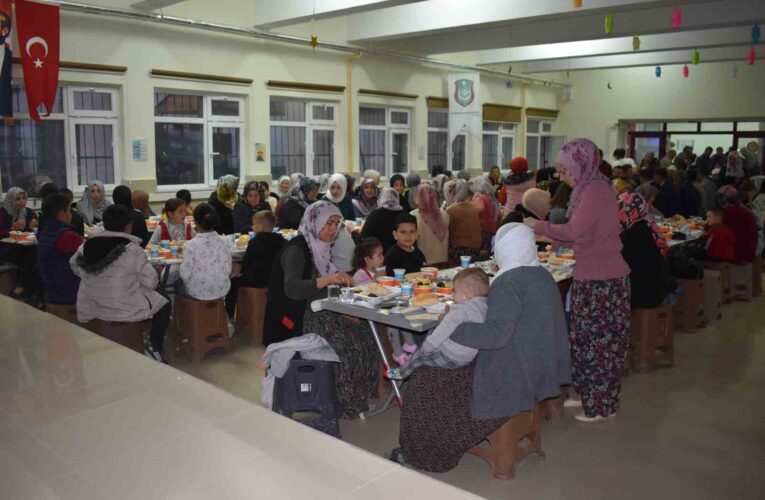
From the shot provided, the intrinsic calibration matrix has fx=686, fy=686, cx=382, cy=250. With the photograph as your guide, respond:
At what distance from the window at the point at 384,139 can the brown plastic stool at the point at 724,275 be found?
6.37 metres

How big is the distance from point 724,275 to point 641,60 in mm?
7528

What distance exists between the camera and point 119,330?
4660 mm

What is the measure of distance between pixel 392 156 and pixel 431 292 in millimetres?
8888

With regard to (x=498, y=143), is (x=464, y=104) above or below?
above

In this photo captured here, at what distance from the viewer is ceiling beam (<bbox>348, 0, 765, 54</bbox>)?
29.5 ft

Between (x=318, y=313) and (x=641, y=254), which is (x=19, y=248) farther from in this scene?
(x=641, y=254)

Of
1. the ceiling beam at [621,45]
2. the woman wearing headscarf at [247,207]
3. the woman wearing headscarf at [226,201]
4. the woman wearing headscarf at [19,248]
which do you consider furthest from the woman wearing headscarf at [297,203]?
the ceiling beam at [621,45]

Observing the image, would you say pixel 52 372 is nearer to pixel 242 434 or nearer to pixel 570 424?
pixel 242 434

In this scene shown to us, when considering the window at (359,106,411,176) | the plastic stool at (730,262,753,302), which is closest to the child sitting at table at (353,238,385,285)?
the plastic stool at (730,262,753,302)

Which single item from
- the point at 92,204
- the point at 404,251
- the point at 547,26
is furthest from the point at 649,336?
the point at 547,26

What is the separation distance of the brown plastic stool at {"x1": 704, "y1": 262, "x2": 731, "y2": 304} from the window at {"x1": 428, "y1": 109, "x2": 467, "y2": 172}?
23.0ft

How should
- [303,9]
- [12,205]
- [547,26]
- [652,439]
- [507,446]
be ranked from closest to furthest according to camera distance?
[507,446]
[652,439]
[12,205]
[303,9]
[547,26]

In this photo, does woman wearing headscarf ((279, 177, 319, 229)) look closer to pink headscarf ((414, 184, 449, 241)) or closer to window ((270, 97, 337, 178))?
pink headscarf ((414, 184, 449, 241))

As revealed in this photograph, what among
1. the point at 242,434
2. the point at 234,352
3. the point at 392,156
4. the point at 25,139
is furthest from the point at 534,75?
the point at 242,434
